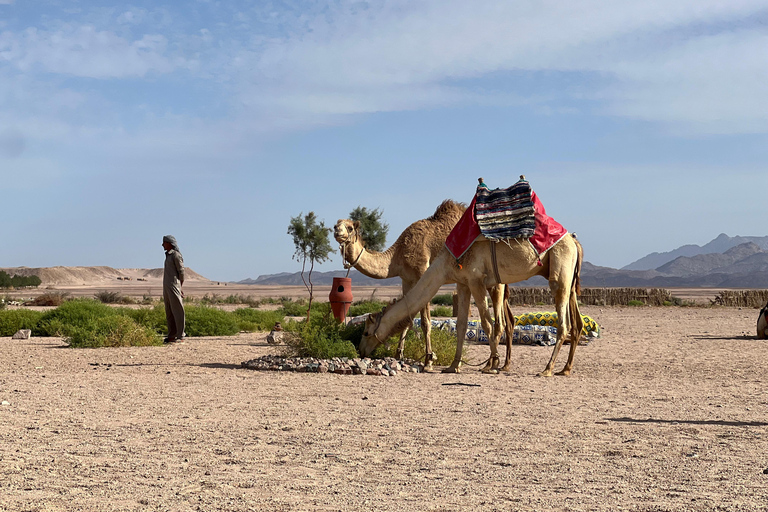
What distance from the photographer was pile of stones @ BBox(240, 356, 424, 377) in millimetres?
11695

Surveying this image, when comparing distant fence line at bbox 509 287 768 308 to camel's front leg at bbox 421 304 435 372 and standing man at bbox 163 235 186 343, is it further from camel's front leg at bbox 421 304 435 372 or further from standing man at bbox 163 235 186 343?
camel's front leg at bbox 421 304 435 372

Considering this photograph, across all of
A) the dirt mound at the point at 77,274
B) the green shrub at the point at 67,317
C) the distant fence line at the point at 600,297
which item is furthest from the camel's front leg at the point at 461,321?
the dirt mound at the point at 77,274

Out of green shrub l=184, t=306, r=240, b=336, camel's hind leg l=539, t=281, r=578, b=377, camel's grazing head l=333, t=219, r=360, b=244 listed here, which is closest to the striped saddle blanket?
camel's hind leg l=539, t=281, r=578, b=377

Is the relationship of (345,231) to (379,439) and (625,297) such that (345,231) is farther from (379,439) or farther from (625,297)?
(625,297)

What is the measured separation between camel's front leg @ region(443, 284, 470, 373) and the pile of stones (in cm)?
65

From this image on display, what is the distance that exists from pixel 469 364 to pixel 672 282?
16786 centimetres

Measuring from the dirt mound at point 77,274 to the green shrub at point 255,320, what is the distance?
106 m

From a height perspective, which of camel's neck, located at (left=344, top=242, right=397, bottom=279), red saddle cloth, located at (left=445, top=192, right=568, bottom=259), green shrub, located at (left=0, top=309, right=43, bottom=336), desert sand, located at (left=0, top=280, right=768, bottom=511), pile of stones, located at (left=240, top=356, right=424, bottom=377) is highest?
red saddle cloth, located at (left=445, top=192, right=568, bottom=259)

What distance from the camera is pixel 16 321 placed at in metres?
20.5

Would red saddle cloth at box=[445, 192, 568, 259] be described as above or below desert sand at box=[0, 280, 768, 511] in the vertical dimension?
above

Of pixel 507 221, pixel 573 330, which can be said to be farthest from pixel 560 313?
pixel 507 221

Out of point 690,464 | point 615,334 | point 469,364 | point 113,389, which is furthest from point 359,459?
point 615,334

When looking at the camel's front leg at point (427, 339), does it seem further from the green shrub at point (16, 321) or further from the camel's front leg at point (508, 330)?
the green shrub at point (16, 321)

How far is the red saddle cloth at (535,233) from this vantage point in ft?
37.3
